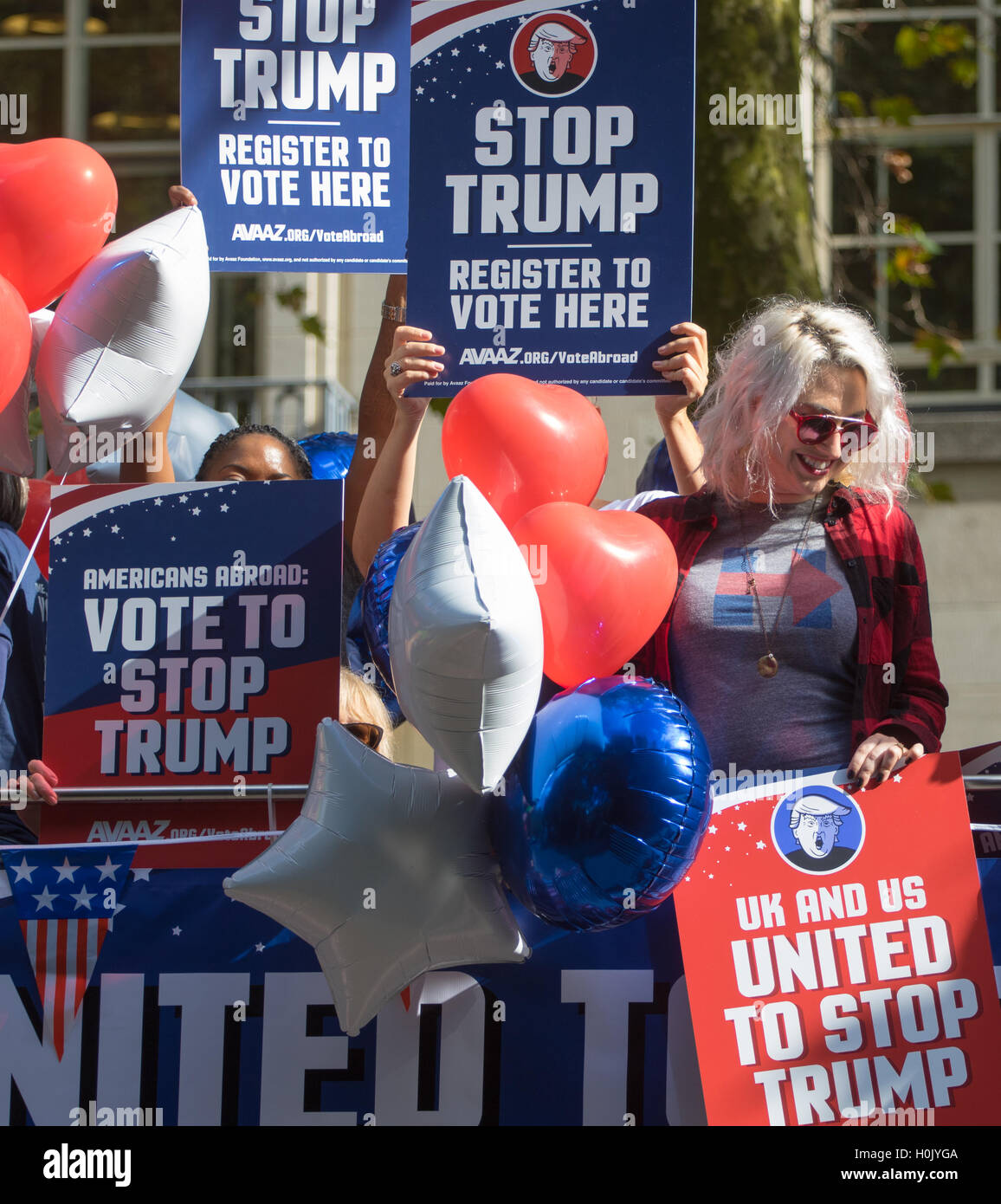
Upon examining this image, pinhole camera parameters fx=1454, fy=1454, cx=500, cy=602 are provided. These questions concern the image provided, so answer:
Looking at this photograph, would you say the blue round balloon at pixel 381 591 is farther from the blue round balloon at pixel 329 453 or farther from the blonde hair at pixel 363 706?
the blue round balloon at pixel 329 453

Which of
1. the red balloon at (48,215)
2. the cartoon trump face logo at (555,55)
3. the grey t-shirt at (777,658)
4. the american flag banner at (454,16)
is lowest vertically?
the grey t-shirt at (777,658)

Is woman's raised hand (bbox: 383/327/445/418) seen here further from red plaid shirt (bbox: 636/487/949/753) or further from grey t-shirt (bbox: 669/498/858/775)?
grey t-shirt (bbox: 669/498/858/775)

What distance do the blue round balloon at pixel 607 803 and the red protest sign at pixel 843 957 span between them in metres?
0.21

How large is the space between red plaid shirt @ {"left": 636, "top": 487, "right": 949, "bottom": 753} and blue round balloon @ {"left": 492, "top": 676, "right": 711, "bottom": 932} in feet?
1.33

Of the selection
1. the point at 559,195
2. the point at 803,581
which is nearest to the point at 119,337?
the point at 559,195

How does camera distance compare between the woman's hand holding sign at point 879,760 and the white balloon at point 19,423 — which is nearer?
the woman's hand holding sign at point 879,760

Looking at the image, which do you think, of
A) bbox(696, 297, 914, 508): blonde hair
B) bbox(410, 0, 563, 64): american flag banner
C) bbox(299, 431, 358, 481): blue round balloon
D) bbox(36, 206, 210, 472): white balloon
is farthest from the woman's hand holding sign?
bbox(299, 431, 358, 481): blue round balloon

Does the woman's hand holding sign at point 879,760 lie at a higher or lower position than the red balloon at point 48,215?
lower

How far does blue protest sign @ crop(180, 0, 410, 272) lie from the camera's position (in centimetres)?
296

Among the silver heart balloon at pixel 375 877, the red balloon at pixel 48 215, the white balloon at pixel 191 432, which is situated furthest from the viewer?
the white balloon at pixel 191 432

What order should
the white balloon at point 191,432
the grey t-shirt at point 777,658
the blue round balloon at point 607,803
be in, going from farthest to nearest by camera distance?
the white balloon at point 191,432, the grey t-shirt at point 777,658, the blue round balloon at point 607,803

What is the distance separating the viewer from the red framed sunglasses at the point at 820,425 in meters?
2.65

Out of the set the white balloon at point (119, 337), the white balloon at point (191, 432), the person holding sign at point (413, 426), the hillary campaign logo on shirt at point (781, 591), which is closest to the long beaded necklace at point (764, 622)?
the hillary campaign logo on shirt at point (781, 591)
